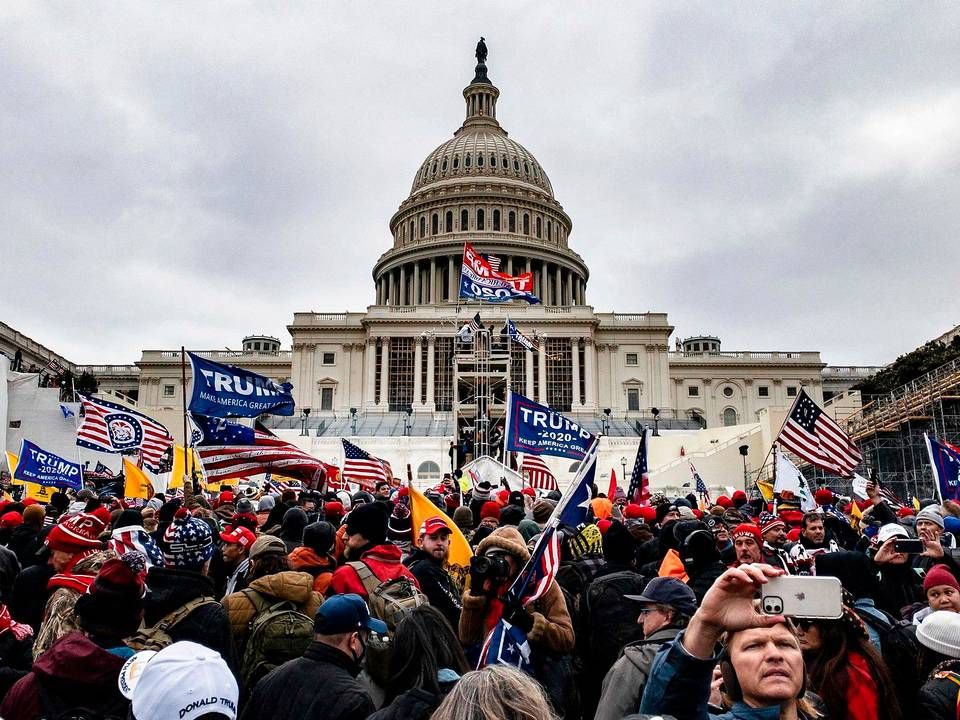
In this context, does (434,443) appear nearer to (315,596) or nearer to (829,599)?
(315,596)

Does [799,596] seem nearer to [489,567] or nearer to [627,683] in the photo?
[627,683]

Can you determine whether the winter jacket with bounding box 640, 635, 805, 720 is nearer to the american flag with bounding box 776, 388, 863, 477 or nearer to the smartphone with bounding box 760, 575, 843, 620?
the smartphone with bounding box 760, 575, 843, 620

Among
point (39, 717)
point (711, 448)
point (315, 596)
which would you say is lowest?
Answer: point (39, 717)

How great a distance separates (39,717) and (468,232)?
264ft

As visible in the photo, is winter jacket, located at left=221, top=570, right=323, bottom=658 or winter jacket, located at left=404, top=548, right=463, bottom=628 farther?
winter jacket, located at left=404, top=548, right=463, bottom=628

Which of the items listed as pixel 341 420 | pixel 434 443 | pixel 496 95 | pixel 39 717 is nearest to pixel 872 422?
pixel 434 443

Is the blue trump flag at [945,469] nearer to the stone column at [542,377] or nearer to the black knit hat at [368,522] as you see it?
the black knit hat at [368,522]

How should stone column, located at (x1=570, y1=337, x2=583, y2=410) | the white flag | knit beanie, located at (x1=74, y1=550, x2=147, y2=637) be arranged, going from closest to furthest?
knit beanie, located at (x1=74, y1=550, x2=147, y2=637), the white flag, stone column, located at (x1=570, y1=337, x2=583, y2=410)

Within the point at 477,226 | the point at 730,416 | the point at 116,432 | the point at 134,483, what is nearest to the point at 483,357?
the point at 477,226

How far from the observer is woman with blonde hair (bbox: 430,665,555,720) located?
2.43 meters

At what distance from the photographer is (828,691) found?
11.8 feet

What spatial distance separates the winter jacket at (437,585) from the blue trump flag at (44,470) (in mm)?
11570

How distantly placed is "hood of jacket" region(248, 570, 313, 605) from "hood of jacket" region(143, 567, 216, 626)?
1.08ft

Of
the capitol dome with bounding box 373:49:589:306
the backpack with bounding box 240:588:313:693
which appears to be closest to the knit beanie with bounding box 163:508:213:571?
the backpack with bounding box 240:588:313:693
